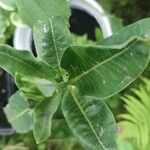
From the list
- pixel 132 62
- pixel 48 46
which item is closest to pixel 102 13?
pixel 48 46

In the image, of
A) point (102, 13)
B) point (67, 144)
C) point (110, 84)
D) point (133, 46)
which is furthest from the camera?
point (67, 144)

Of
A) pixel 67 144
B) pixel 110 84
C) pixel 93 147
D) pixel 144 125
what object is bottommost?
pixel 67 144

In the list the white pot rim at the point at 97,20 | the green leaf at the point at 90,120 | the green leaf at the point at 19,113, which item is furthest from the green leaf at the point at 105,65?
the white pot rim at the point at 97,20

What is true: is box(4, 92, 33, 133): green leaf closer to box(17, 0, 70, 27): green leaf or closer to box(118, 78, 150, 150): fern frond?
box(17, 0, 70, 27): green leaf

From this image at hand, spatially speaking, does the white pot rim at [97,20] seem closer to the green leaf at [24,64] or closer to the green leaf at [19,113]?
the green leaf at [19,113]

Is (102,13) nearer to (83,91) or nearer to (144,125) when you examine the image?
(144,125)

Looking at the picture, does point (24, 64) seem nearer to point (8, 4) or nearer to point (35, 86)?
point (35, 86)
